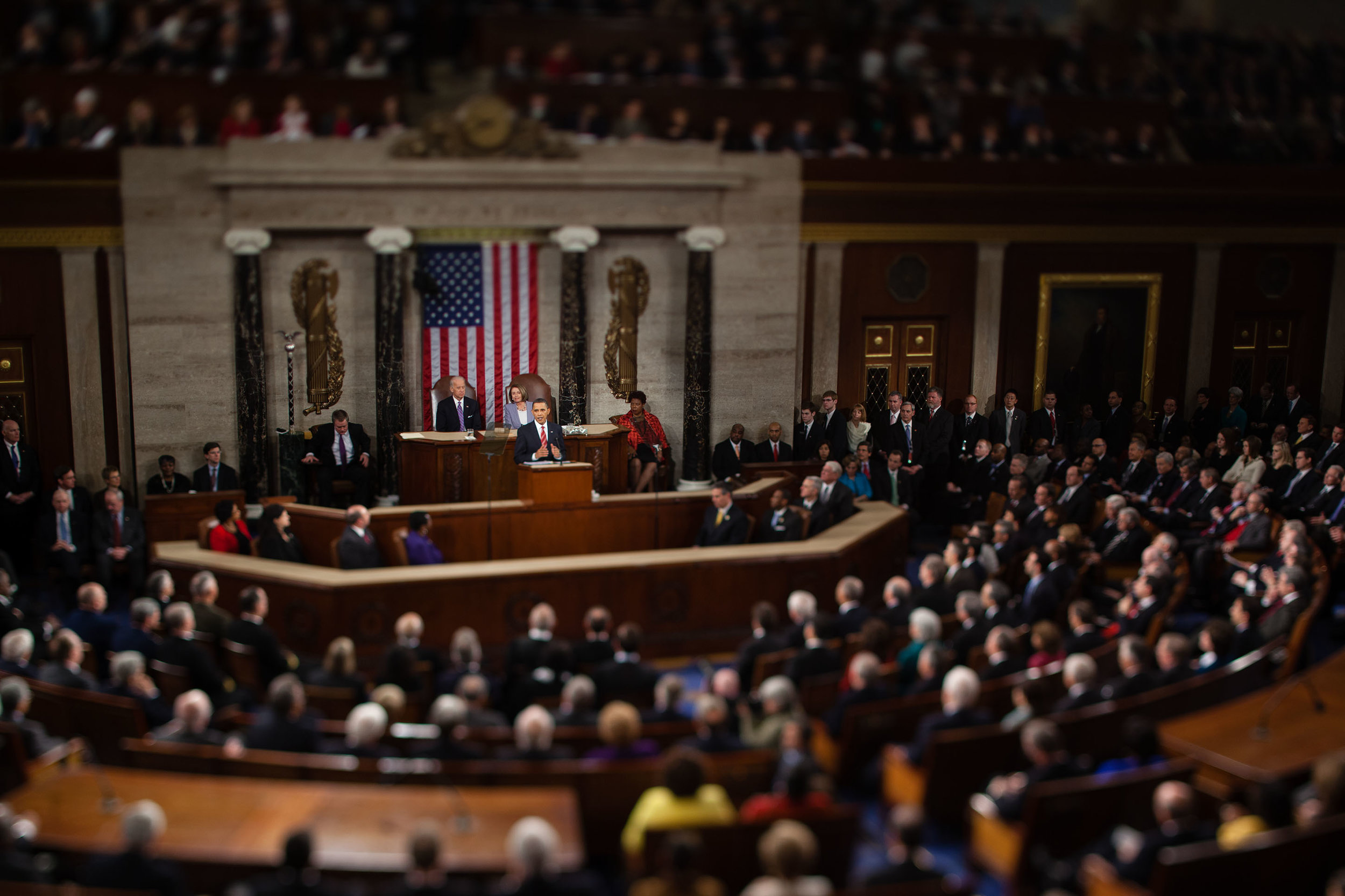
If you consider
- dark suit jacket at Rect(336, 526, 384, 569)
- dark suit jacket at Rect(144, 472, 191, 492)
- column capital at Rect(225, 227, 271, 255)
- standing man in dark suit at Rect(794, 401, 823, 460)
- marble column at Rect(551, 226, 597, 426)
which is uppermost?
column capital at Rect(225, 227, 271, 255)

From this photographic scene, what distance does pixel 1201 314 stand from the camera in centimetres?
1688

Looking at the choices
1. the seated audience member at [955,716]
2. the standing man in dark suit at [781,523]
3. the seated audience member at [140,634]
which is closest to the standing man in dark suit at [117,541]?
the seated audience member at [140,634]

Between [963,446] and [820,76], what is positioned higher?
[820,76]

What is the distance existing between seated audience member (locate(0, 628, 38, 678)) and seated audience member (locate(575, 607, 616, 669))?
340 cm

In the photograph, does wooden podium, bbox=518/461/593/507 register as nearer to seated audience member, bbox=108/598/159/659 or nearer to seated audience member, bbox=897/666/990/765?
seated audience member, bbox=108/598/159/659

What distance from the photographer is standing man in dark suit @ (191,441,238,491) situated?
13156 millimetres

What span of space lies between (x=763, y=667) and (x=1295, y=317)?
12.6 meters

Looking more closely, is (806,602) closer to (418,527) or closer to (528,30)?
(418,527)

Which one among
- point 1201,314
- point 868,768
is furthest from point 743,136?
point 868,768

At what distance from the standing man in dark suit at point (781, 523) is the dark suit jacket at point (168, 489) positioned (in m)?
5.98

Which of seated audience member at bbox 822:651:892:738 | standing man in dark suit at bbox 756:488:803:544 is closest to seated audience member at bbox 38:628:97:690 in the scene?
seated audience member at bbox 822:651:892:738

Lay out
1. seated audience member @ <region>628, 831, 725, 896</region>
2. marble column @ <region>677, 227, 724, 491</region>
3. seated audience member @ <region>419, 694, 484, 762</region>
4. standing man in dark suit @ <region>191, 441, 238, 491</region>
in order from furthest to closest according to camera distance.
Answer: marble column @ <region>677, 227, 724, 491</region>
standing man in dark suit @ <region>191, 441, 238, 491</region>
seated audience member @ <region>419, 694, 484, 762</region>
seated audience member @ <region>628, 831, 725, 896</region>

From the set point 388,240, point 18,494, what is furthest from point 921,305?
point 18,494

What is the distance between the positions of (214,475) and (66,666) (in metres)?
5.83
